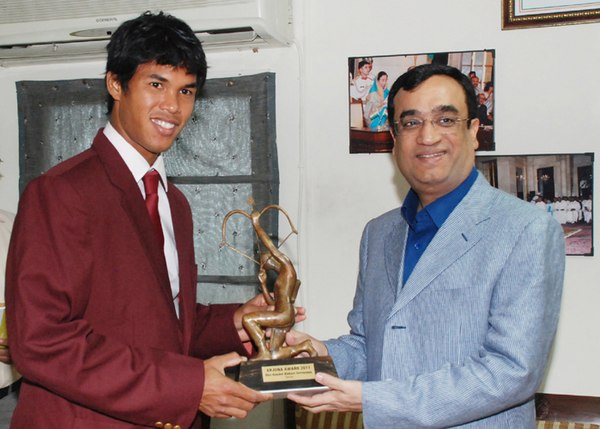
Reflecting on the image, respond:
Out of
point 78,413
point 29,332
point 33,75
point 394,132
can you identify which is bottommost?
point 78,413

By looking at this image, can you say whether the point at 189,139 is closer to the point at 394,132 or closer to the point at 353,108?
the point at 353,108

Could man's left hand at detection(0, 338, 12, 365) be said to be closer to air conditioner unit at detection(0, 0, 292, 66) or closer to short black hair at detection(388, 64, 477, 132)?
air conditioner unit at detection(0, 0, 292, 66)

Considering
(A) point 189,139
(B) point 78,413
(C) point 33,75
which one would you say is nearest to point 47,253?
(B) point 78,413

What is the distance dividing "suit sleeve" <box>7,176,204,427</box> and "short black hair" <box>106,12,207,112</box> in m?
0.29

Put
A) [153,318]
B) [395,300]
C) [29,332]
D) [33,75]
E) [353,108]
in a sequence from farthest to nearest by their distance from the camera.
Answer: [33,75]
[353,108]
[395,300]
[153,318]
[29,332]

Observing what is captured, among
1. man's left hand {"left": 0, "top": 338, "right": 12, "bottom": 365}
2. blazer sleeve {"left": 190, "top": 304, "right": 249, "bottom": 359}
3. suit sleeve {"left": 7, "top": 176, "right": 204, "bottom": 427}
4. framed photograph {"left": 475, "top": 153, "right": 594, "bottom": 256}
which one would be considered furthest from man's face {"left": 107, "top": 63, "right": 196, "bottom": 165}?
framed photograph {"left": 475, "top": 153, "right": 594, "bottom": 256}

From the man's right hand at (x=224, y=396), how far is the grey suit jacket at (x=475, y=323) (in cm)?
23

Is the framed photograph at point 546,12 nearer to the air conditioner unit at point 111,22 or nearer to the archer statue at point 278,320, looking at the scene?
the air conditioner unit at point 111,22

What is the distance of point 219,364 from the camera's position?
1.33 m

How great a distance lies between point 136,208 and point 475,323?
0.73 metres

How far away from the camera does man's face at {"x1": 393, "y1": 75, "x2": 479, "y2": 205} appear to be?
1.37m

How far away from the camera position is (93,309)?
1.25 metres

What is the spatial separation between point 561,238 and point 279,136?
1.22 metres

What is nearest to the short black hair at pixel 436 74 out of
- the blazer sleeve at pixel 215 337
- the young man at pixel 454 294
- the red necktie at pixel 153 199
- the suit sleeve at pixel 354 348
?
the young man at pixel 454 294
